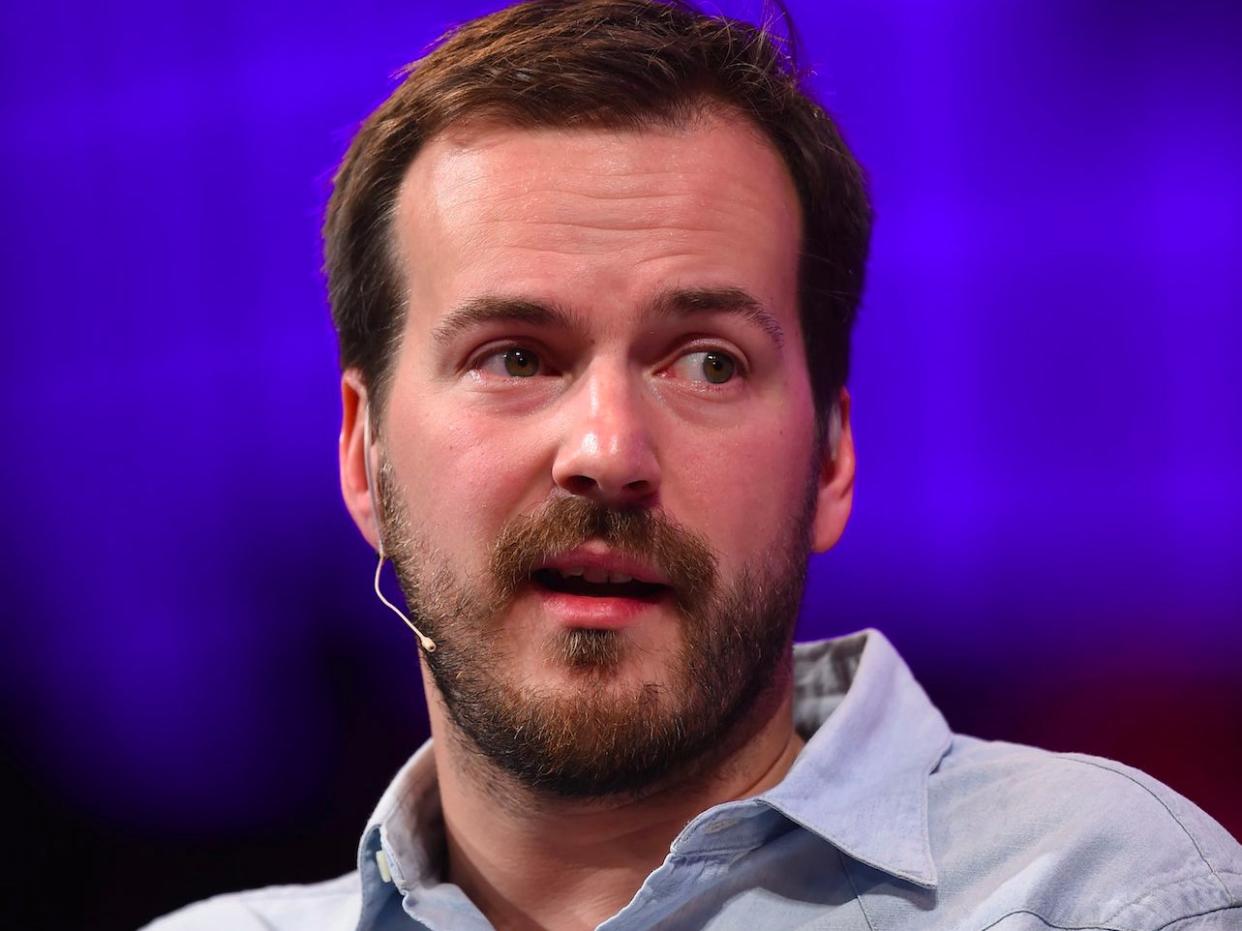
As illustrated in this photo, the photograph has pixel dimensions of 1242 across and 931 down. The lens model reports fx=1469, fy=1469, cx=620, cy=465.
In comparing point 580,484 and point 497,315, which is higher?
point 497,315

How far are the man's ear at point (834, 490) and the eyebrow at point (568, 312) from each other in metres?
0.24

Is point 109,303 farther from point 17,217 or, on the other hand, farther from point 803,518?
point 803,518

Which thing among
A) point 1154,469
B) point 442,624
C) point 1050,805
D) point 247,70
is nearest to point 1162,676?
point 1154,469

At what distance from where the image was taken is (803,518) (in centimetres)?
184

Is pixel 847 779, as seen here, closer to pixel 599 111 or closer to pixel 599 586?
pixel 599 586

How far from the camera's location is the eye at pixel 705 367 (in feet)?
5.75

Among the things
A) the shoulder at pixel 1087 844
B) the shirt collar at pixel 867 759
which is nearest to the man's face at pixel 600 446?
the shirt collar at pixel 867 759

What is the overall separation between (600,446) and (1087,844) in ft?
2.18

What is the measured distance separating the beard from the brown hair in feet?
1.12

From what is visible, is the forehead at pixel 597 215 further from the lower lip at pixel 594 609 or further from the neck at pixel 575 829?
the neck at pixel 575 829

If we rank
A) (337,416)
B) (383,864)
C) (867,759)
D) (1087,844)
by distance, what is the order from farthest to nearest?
1. (337,416)
2. (383,864)
3. (867,759)
4. (1087,844)

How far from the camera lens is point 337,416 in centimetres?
269

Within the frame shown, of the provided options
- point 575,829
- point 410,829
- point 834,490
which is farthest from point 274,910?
point 834,490

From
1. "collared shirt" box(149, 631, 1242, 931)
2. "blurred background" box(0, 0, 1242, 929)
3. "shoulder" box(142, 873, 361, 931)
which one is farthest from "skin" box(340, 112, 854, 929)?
"blurred background" box(0, 0, 1242, 929)
